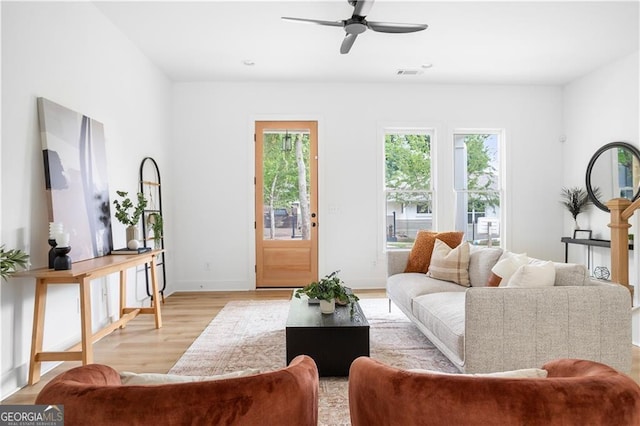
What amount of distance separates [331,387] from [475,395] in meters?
1.74

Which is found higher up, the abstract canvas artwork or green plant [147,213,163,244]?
the abstract canvas artwork

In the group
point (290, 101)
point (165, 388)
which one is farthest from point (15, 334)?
point (290, 101)

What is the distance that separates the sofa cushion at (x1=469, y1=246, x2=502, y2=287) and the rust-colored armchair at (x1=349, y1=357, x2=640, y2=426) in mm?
2529

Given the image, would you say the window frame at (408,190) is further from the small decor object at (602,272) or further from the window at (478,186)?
the small decor object at (602,272)

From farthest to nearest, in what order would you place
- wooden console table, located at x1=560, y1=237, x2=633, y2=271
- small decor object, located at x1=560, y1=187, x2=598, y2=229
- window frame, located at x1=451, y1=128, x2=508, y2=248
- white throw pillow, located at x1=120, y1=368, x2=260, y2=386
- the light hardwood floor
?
window frame, located at x1=451, y1=128, x2=508, y2=248, small decor object, located at x1=560, y1=187, x2=598, y2=229, wooden console table, located at x1=560, y1=237, x2=633, y2=271, the light hardwood floor, white throw pillow, located at x1=120, y1=368, x2=260, y2=386

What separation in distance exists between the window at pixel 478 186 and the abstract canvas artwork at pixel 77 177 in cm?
454

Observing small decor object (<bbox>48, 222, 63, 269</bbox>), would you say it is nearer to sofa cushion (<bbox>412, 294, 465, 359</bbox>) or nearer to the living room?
the living room

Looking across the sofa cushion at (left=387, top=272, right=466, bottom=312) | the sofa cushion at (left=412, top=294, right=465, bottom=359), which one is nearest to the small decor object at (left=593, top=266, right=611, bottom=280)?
the sofa cushion at (left=387, top=272, right=466, bottom=312)

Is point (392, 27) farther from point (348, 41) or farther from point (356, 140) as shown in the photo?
point (356, 140)

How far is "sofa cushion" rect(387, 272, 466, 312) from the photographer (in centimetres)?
314

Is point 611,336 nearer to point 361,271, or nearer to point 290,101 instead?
point 361,271

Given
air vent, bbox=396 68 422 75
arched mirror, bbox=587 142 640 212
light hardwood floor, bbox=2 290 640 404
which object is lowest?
light hardwood floor, bbox=2 290 640 404

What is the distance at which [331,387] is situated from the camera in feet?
7.60

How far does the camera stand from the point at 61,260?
2.41 meters
